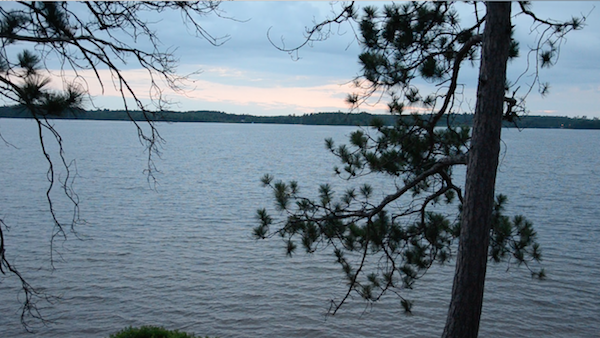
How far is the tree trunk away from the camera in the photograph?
4.22 m

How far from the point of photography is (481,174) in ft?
14.2

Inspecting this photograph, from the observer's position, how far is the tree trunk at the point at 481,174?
166 inches

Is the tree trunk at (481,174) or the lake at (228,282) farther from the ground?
the tree trunk at (481,174)

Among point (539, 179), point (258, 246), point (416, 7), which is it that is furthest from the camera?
point (539, 179)

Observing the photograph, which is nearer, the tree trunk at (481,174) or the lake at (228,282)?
the tree trunk at (481,174)

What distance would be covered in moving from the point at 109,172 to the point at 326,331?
2554 centimetres

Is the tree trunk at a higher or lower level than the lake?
higher

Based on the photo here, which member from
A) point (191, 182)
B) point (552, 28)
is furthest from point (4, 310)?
point (191, 182)

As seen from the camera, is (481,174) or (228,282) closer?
(481,174)

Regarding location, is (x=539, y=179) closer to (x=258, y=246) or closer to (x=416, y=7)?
(x=258, y=246)

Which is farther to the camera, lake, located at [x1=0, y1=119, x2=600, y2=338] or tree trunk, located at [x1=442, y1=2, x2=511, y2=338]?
lake, located at [x1=0, y1=119, x2=600, y2=338]

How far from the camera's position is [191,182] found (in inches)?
1085

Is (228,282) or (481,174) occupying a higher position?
(481,174)

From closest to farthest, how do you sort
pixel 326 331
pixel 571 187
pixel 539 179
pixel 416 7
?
pixel 416 7 → pixel 326 331 → pixel 571 187 → pixel 539 179
